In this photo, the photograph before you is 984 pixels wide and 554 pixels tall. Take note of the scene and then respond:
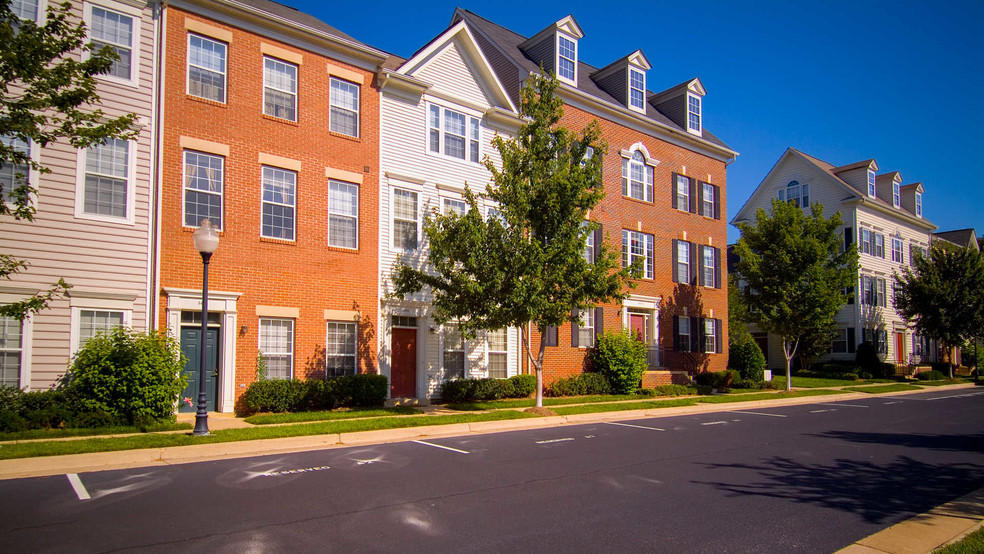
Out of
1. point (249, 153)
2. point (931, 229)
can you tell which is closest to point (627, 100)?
point (249, 153)

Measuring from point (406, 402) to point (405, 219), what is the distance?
547 cm

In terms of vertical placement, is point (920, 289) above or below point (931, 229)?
below

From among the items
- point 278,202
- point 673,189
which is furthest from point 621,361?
point 278,202

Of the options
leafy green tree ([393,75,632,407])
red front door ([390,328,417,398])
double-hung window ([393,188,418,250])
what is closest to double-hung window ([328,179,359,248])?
double-hung window ([393,188,418,250])

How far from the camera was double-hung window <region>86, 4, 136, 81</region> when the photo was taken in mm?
14984

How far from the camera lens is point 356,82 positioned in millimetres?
19234

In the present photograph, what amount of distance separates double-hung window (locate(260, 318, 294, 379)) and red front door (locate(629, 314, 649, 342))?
49.3 feet

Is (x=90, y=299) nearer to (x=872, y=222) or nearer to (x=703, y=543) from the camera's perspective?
(x=703, y=543)

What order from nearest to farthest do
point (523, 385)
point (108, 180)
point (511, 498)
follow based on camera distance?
point (511, 498)
point (108, 180)
point (523, 385)

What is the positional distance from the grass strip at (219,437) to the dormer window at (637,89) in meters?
17.5

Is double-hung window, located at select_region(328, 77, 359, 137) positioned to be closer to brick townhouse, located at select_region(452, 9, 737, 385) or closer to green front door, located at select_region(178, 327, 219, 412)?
green front door, located at select_region(178, 327, 219, 412)

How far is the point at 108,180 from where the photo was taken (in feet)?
49.1

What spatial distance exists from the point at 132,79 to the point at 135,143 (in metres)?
1.48

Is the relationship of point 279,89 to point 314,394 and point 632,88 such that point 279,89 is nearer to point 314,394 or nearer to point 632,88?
point 314,394
